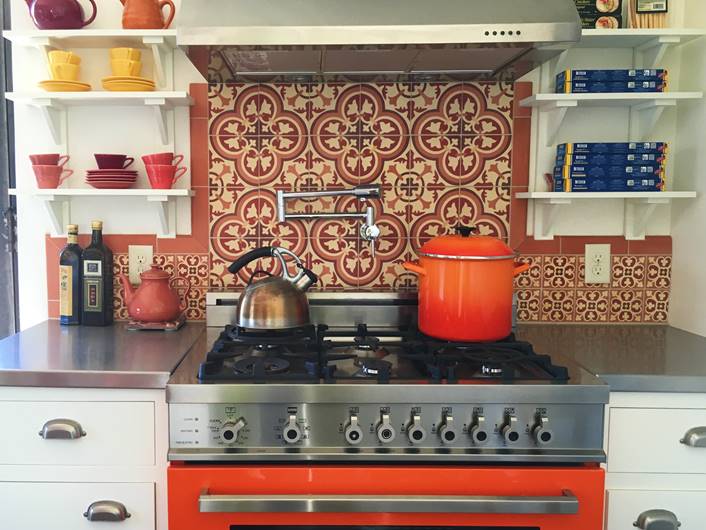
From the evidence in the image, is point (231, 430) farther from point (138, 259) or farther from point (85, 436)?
point (138, 259)

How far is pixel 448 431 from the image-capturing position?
51.0 inches

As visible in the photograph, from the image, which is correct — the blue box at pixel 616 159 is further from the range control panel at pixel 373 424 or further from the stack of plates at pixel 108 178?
the stack of plates at pixel 108 178

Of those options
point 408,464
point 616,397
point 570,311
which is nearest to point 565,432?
point 616,397

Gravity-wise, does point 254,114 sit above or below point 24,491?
above

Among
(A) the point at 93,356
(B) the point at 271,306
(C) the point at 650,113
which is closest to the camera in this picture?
(A) the point at 93,356

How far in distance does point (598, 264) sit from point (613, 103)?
0.49 metres

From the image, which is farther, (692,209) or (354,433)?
(692,209)

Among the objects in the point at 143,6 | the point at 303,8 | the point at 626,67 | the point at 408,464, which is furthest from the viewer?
the point at 626,67

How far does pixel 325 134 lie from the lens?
1929 mm

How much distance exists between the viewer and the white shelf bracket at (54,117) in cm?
180

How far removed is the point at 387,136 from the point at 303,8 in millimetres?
576

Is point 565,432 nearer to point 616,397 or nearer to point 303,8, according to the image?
point 616,397

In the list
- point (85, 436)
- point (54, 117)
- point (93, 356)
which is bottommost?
point (85, 436)

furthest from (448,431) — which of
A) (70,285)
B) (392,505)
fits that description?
(70,285)
